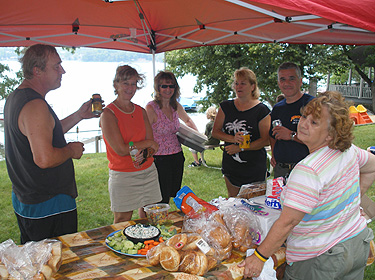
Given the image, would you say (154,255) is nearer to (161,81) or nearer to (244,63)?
(161,81)

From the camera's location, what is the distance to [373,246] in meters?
1.86

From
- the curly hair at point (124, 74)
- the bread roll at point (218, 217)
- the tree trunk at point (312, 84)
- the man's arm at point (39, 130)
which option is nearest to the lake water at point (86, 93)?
the tree trunk at point (312, 84)

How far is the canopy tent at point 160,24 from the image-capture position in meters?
3.16

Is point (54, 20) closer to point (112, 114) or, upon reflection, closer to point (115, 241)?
point (112, 114)

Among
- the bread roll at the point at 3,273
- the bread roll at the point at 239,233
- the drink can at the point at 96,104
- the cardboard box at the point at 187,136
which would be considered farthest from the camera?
the cardboard box at the point at 187,136

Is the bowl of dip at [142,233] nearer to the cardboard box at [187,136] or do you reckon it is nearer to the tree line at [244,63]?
the cardboard box at [187,136]

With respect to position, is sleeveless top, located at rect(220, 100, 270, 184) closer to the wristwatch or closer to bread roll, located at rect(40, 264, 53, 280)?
the wristwatch

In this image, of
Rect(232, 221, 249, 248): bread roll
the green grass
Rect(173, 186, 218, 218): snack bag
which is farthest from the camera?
the green grass

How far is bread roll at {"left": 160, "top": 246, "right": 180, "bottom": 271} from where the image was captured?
1.42 m

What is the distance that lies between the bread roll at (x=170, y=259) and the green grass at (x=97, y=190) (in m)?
2.23

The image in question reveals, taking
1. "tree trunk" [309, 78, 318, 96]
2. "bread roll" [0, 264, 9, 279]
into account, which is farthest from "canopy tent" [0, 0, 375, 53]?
"tree trunk" [309, 78, 318, 96]

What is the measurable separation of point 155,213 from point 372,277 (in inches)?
86.3

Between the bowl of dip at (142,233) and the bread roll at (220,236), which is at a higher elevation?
the bread roll at (220,236)

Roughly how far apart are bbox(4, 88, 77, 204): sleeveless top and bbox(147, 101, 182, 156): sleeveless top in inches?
49.9
